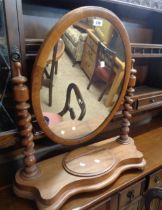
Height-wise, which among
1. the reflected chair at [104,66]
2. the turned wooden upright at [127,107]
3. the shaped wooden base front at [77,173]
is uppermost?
the reflected chair at [104,66]

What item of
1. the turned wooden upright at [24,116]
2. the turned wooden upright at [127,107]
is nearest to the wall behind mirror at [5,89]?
the turned wooden upright at [24,116]

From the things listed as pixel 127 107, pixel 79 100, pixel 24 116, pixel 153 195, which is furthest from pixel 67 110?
pixel 153 195

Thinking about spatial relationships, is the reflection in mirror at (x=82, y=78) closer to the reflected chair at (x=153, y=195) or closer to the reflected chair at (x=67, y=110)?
the reflected chair at (x=67, y=110)

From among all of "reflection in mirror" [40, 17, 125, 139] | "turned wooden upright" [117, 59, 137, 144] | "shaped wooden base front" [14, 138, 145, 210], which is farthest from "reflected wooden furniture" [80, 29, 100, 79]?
"shaped wooden base front" [14, 138, 145, 210]

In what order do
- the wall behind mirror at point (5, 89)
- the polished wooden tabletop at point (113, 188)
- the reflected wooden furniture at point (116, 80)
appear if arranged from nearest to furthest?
1. the wall behind mirror at point (5, 89)
2. the polished wooden tabletop at point (113, 188)
3. the reflected wooden furniture at point (116, 80)

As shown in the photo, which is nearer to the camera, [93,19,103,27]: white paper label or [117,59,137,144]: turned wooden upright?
[93,19,103,27]: white paper label

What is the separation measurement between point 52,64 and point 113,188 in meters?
0.51

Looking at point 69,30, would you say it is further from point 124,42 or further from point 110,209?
point 110,209

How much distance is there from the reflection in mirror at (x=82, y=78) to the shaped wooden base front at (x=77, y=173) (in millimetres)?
99

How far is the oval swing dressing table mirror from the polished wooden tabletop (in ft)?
0.11

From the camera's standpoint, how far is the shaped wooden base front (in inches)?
24.7

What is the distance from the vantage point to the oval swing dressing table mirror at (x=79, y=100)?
2.01 feet

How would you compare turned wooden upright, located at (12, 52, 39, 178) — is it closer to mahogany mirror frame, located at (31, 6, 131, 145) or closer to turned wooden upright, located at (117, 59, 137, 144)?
mahogany mirror frame, located at (31, 6, 131, 145)

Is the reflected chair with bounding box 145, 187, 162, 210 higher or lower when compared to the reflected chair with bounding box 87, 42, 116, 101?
lower
